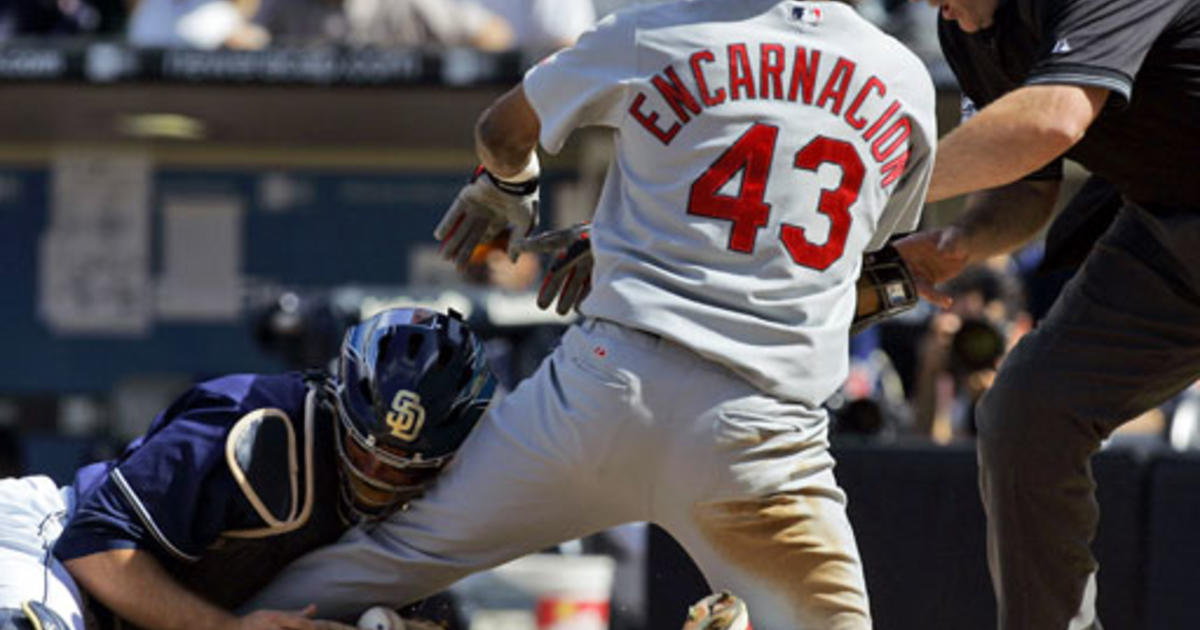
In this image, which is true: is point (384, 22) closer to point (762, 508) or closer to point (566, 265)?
point (566, 265)

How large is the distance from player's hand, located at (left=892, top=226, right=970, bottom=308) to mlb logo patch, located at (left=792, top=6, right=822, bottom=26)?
0.78m

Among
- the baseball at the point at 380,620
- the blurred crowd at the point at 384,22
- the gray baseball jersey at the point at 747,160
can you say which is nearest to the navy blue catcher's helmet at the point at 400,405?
the baseball at the point at 380,620

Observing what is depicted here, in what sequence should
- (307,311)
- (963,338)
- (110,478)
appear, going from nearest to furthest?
1. (110,478)
2. (963,338)
3. (307,311)

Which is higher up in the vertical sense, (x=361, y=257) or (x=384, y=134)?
(x=384, y=134)

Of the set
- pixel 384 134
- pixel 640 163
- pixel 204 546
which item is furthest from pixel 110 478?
pixel 384 134

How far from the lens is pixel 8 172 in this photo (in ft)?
29.6

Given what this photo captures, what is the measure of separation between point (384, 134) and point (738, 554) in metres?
5.66

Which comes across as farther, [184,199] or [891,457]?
[184,199]

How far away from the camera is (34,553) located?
3578 millimetres

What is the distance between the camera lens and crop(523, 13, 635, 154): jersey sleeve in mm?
3342

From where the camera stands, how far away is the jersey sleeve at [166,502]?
344 cm

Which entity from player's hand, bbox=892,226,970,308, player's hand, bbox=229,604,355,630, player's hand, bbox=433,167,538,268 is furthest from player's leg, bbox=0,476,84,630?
player's hand, bbox=892,226,970,308

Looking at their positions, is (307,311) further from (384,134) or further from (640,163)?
(640,163)

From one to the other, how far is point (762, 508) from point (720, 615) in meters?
0.28
